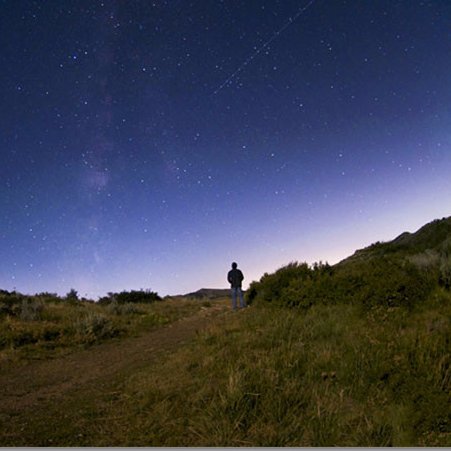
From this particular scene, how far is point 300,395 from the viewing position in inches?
160

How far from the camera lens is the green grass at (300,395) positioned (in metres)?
3.43

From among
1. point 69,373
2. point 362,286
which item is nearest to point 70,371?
point 69,373

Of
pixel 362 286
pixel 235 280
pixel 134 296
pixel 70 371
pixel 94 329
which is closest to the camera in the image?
pixel 70 371

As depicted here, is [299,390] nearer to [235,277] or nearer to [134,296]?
[235,277]

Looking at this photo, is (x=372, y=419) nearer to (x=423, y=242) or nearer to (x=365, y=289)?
(x=365, y=289)

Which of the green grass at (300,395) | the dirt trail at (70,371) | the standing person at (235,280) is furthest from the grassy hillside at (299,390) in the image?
the standing person at (235,280)

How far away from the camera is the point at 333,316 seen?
24.6 ft

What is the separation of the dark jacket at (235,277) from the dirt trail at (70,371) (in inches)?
241

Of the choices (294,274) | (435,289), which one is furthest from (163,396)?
(294,274)

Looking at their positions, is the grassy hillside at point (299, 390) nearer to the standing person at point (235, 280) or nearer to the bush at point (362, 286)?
the bush at point (362, 286)

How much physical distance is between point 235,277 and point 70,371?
9657 millimetres

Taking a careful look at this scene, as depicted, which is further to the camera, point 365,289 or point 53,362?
point 365,289

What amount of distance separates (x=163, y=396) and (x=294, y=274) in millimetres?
8377

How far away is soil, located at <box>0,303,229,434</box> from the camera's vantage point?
5.05 m
